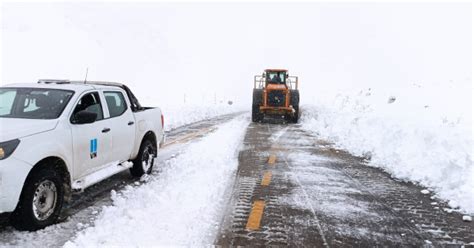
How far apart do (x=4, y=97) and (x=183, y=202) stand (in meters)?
2.96

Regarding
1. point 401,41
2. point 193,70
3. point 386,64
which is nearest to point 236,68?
point 193,70

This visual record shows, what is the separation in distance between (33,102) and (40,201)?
1.62 m

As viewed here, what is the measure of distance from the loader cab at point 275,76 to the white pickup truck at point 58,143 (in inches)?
577

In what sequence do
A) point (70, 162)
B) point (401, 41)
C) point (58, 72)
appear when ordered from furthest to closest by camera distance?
1. point (401, 41)
2. point (58, 72)
3. point (70, 162)

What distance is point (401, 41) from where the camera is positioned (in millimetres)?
97500

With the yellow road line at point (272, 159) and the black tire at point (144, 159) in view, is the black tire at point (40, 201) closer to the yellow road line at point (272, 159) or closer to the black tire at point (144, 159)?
the black tire at point (144, 159)

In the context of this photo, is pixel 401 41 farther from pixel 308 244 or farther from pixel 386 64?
pixel 308 244

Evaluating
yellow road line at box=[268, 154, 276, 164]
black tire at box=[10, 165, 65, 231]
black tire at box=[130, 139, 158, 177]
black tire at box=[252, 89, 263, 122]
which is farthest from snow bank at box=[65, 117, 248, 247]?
black tire at box=[252, 89, 263, 122]

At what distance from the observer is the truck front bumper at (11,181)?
4168mm

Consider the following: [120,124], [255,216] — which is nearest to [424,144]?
[255,216]

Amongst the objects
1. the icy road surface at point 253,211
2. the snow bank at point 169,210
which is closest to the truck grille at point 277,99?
the icy road surface at point 253,211

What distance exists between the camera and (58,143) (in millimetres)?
4945

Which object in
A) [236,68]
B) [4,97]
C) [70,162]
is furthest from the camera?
[236,68]

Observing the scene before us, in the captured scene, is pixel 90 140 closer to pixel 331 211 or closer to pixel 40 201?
pixel 40 201
